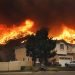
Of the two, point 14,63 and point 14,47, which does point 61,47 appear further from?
point 14,63

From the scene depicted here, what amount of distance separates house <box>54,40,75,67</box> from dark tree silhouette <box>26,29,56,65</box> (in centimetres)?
1031

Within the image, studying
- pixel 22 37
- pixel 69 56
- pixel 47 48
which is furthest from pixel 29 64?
pixel 69 56

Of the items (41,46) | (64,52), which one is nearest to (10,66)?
(41,46)

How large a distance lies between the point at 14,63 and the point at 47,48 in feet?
26.5

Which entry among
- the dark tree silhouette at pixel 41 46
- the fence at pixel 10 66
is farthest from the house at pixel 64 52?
the fence at pixel 10 66

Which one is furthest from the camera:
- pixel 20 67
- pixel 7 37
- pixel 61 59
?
pixel 61 59

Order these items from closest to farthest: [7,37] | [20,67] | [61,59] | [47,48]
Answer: [20,67], [47,48], [7,37], [61,59]

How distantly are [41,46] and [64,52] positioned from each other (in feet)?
53.8

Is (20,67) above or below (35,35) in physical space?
below

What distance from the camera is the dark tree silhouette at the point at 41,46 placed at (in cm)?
7019

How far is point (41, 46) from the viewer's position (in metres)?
70.4

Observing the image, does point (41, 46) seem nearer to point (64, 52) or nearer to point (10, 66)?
point (10, 66)

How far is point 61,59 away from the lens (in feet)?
275

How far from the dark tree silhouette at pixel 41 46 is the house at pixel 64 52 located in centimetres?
1031
